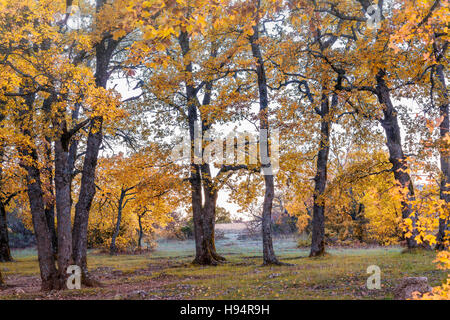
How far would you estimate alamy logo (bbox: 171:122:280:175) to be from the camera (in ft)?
58.3

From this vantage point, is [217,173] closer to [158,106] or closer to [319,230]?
[158,106]

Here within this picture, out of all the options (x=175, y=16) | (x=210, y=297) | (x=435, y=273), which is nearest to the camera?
(x=175, y=16)

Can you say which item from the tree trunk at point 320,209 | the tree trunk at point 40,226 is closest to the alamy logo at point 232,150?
the tree trunk at point 320,209

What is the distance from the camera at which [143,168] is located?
63.5ft

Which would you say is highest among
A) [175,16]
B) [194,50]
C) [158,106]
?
[194,50]

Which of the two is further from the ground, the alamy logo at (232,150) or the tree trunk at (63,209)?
the alamy logo at (232,150)

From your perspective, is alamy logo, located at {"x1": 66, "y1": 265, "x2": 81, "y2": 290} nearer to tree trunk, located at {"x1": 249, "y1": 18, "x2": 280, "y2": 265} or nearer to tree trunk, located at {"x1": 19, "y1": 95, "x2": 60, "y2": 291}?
tree trunk, located at {"x1": 19, "y1": 95, "x2": 60, "y2": 291}

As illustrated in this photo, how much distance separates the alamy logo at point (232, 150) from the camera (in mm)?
17781

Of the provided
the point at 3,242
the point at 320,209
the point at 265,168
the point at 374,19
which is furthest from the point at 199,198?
the point at 3,242

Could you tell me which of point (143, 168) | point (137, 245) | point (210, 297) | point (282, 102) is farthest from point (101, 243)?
point (210, 297)

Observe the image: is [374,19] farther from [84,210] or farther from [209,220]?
[84,210]

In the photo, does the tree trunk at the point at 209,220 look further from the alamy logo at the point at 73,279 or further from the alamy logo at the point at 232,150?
the alamy logo at the point at 73,279

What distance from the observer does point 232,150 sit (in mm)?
20062

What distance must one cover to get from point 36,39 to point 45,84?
6.41 feet
